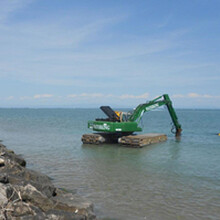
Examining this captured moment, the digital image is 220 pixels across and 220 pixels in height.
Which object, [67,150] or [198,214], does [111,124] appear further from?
[198,214]

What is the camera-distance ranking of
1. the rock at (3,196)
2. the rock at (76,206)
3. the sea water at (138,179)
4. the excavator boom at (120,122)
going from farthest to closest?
the excavator boom at (120,122) < the sea water at (138,179) < the rock at (76,206) < the rock at (3,196)

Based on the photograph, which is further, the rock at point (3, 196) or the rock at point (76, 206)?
the rock at point (76, 206)

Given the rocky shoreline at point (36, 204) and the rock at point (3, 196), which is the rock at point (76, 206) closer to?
the rocky shoreline at point (36, 204)

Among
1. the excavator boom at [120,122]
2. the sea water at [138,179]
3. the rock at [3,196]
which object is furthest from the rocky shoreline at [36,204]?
the excavator boom at [120,122]

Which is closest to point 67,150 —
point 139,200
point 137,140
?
point 137,140

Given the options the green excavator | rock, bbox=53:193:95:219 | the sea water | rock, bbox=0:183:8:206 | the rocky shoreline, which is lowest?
the sea water

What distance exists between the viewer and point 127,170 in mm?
14859

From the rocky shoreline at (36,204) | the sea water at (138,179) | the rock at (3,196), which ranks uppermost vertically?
the rock at (3,196)

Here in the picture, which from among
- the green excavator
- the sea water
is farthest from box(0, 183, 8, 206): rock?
the green excavator

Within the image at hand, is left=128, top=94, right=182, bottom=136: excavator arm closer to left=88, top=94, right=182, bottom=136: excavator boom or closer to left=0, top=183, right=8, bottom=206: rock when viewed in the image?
left=88, top=94, right=182, bottom=136: excavator boom

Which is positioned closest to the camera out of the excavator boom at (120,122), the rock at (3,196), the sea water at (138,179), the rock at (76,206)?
the rock at (3,196)

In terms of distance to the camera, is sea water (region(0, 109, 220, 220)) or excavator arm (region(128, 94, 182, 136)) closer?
sea water (region(0, 109, 220, 220))

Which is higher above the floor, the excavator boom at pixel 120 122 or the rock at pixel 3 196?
the excavator boom at pixel 120 122

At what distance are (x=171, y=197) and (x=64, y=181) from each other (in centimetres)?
485
